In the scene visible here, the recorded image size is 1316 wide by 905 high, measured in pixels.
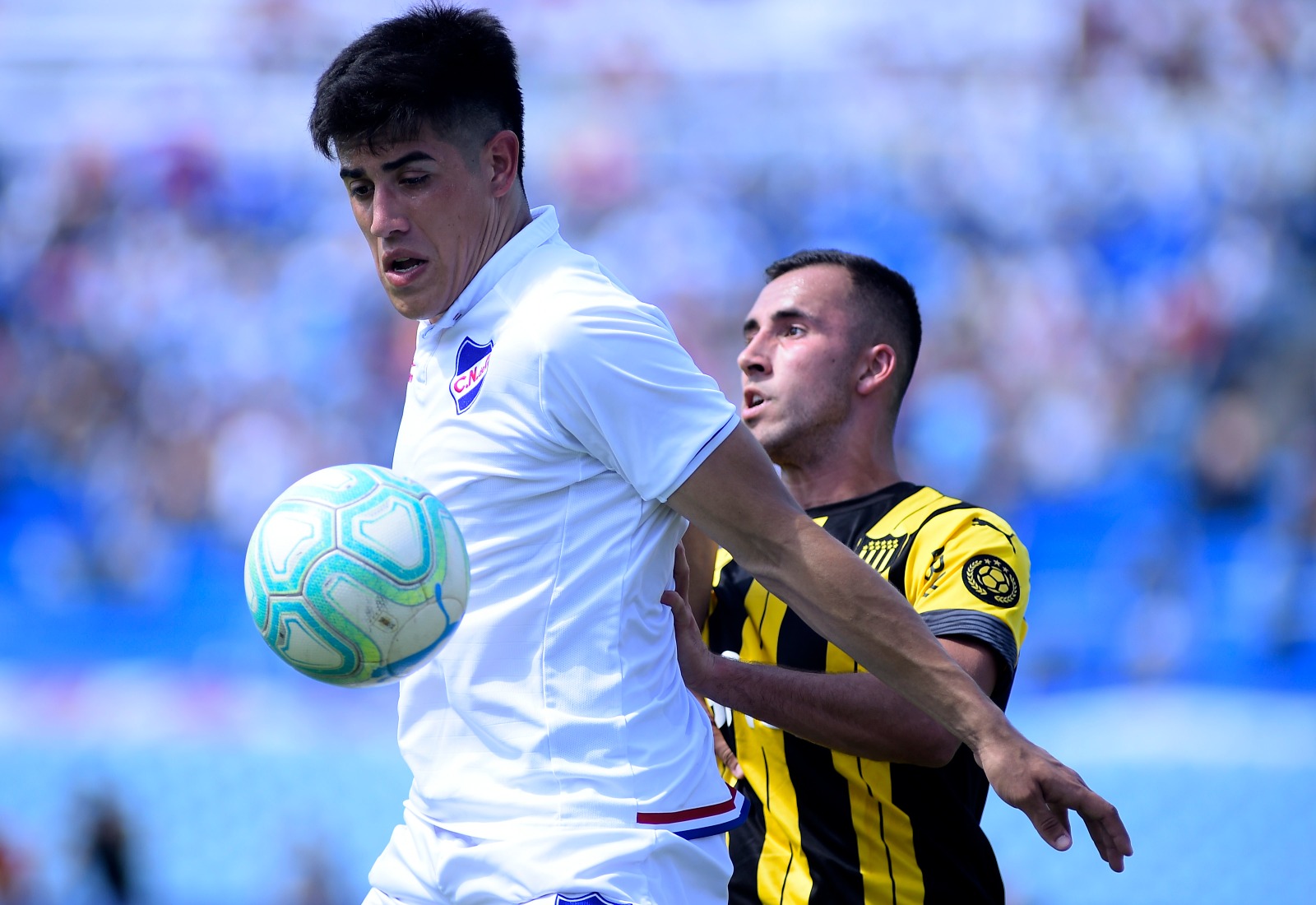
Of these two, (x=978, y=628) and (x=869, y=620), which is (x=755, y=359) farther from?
(x=869, y=620)

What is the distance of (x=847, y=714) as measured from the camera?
3133 millimetres

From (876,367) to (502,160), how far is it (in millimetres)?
1622

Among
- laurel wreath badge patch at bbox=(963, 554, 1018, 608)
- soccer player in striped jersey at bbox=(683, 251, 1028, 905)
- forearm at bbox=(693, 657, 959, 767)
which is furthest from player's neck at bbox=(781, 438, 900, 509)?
forearm at bbox=(693, 657, 959, 767)

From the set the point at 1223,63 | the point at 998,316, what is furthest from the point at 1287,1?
the point at 998,316

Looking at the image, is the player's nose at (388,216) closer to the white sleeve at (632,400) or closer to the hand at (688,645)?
the white sleeve at (632,400)

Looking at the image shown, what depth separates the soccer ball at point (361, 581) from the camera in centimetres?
221

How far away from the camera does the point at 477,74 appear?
8.57 ft

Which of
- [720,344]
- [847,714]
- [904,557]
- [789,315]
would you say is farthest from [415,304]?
[720,344]

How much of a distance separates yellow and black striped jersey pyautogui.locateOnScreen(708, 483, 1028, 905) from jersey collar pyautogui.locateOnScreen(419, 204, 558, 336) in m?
1.22

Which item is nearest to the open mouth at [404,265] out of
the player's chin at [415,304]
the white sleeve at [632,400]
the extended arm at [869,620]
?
the player's chin at [415,304]

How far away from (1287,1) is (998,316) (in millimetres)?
3544

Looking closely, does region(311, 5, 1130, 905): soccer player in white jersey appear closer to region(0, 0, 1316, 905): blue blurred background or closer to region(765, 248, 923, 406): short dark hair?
region(765, 248, 923, 406): short dark hair

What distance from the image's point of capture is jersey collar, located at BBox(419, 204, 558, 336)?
252 cm

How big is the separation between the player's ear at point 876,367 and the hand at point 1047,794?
188 centimetres
